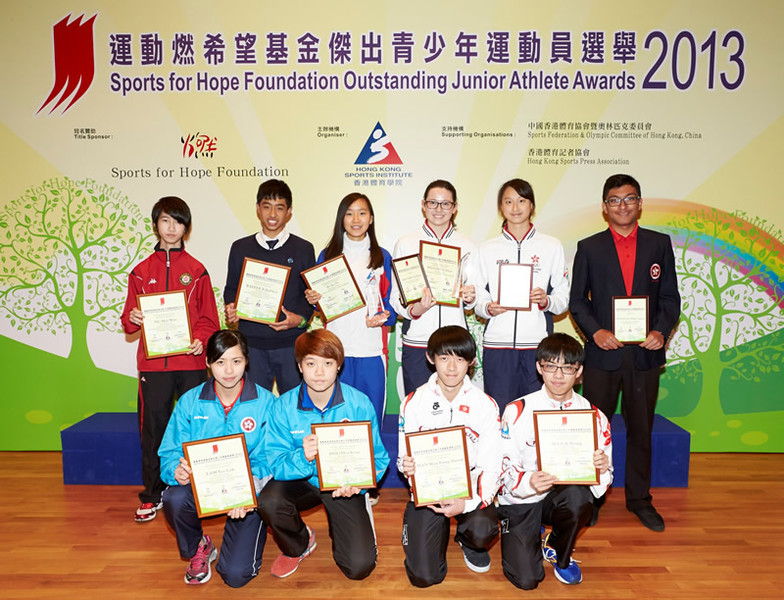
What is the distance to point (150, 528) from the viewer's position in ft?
10.9

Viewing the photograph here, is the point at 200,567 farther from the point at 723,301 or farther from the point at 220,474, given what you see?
the point at 723,301

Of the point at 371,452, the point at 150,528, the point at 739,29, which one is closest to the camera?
the point at 371,452

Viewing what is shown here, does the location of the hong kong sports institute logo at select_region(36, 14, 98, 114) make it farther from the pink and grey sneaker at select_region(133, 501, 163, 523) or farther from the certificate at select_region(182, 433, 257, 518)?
the certificate at select_region(182, 433, 257, 518)

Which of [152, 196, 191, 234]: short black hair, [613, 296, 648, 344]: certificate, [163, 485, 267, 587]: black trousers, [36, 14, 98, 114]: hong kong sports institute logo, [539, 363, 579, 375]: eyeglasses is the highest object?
[36, 14, 98, 114]: hong kong sports institute logo

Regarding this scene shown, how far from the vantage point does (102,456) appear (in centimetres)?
396

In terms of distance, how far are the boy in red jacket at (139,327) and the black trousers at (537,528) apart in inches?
79.7

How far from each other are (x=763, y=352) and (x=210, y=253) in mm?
4525

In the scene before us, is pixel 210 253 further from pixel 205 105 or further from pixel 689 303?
pixel 689 303

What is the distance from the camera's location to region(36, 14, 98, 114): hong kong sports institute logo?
4.36m

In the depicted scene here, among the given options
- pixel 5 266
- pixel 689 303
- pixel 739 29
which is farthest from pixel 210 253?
pixel 739 29

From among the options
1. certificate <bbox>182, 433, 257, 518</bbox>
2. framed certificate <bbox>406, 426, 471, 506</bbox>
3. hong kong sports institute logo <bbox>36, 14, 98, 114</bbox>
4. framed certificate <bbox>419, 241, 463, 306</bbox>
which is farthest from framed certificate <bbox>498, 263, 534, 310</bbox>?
hong kong sports institute logo <bbox>36, 14, 98, 114</bbox>

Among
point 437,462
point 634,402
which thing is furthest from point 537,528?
point 634,402

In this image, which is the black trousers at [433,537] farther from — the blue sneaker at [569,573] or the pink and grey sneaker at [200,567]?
the pink and grey sneaker at [200,567]

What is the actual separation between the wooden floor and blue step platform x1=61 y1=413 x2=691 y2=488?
8cm
